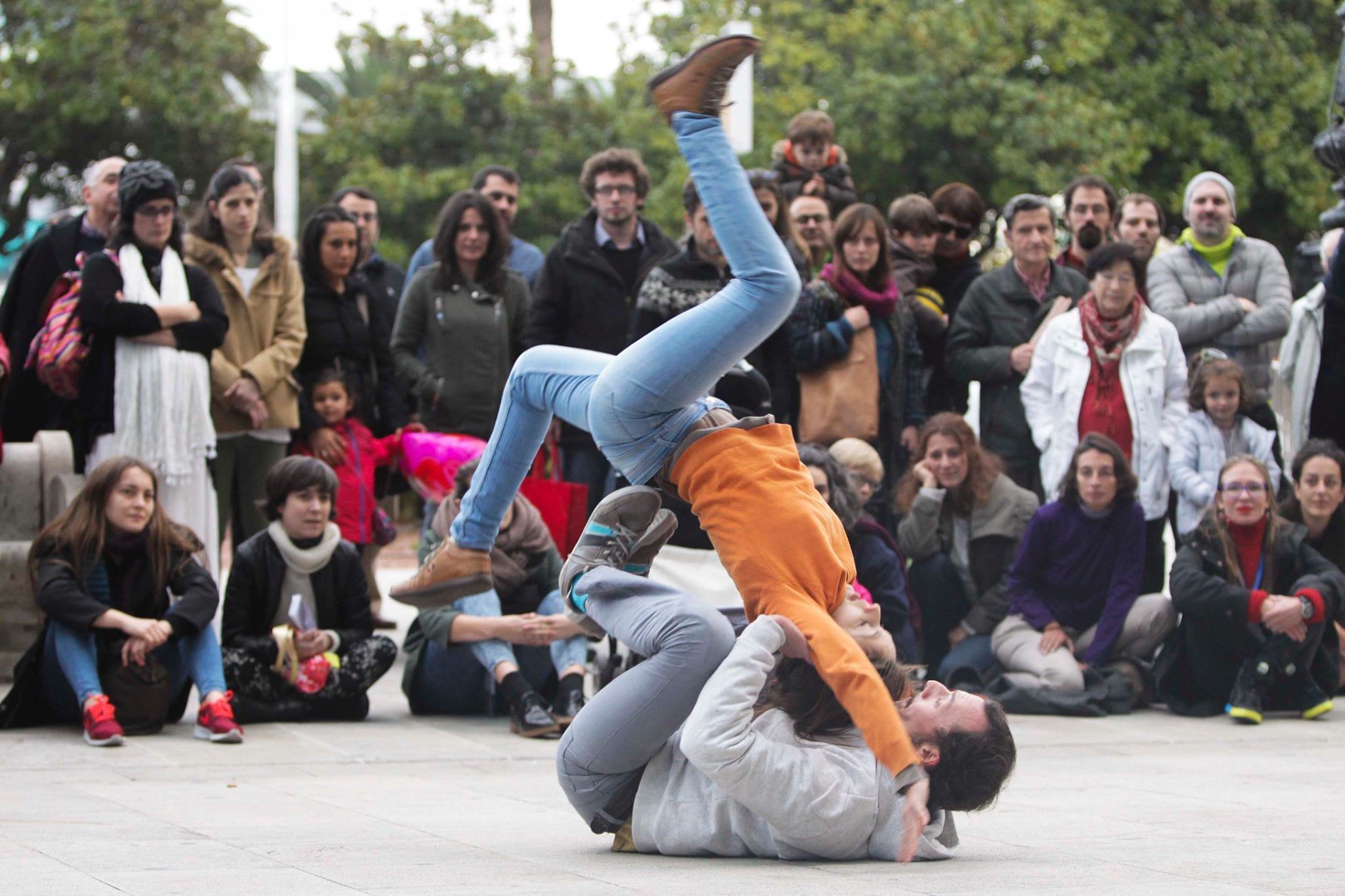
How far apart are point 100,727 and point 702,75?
3.63 m

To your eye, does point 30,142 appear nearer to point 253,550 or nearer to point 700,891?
point 253,550

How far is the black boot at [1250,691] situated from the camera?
7.46m

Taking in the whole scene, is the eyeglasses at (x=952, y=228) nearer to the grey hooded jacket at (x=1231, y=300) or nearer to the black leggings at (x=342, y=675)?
the grey hooded jacket at (x=1231, y=300)

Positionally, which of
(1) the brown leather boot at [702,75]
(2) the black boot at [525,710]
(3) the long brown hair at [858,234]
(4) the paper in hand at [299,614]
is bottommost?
(2) the black boot at [525,710]

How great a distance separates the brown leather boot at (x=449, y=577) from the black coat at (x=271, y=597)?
227 centimetres

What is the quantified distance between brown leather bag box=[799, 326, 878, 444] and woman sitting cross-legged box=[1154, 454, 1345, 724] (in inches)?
61.8

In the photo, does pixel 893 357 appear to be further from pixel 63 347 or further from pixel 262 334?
pixel 63 347

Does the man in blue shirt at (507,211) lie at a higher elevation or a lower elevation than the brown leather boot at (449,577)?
higher

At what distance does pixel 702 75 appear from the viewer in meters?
4.47

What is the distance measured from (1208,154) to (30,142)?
15.1 metres

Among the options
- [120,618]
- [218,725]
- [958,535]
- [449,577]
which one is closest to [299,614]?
[218,725]

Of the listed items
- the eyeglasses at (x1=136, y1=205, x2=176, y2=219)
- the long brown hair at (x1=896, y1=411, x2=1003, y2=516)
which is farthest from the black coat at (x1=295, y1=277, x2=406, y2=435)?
the long brown hair at (x1=896, y1=411, x2=1003, y2=516)

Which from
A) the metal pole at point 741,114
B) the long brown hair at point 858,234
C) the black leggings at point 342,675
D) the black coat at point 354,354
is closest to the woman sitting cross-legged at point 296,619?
the black leggings at point 342,675

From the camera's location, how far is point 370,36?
23281mm
